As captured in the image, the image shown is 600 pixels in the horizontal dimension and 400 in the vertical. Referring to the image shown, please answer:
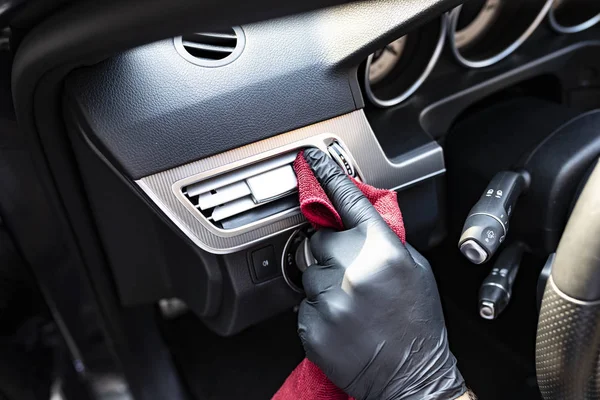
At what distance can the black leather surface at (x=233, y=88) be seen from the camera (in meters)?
0.70

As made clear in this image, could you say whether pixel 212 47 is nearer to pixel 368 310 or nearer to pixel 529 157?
pixel 368 310

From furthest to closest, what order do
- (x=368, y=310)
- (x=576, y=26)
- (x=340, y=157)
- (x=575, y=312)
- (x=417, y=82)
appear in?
(x=576, y=26) < (x=417, y=82) < (x=340, y=157) < (x=368, y=310) < (x=575, y=312)

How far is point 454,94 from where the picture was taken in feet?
3.40

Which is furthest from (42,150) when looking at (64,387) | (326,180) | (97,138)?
(64,387)

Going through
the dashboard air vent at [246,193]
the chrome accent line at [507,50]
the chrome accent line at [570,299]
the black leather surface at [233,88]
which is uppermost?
the black leather surface at [233,88]

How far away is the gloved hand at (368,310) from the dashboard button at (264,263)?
10cm

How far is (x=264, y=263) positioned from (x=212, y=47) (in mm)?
340

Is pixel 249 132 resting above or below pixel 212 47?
below

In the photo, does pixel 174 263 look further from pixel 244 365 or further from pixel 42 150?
pixel 244 365

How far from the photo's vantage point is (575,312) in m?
0.60

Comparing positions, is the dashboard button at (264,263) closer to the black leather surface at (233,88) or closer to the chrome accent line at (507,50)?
the black leather surface at (233,88)

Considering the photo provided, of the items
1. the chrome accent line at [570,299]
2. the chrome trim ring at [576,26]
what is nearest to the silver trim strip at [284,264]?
the chrome accent line at [570,299]

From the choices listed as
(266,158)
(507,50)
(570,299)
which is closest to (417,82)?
(507,50)

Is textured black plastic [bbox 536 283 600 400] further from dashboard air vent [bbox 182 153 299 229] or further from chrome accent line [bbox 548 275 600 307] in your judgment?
dashboard air vent [bbox 182 153 299 229]
